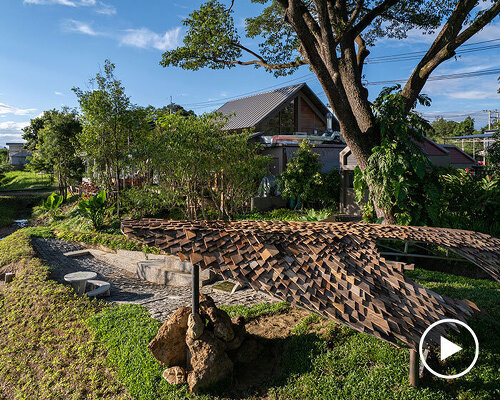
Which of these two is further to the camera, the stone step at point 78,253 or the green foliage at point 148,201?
the green foliage at point 148,201

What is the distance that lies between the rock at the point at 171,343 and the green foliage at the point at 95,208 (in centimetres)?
1039

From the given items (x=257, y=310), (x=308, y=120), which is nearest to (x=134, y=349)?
(x=257, y=310)

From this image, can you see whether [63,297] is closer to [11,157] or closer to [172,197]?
[172,197]

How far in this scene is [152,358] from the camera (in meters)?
5.07

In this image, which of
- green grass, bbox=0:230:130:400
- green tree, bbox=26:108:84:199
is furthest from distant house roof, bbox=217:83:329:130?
green grass, bbox=0:230:130:400

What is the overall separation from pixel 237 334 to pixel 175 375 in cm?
101

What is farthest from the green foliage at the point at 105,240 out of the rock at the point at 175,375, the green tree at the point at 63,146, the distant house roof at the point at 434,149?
the distant house roof at the point at 434,149

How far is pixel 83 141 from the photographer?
14805 millimetres

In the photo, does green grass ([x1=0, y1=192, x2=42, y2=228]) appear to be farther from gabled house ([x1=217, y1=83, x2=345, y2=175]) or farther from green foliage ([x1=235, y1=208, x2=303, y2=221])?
green foliage ([x1=235, y1=208, x2=303, y2=221])

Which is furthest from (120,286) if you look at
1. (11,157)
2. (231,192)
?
(11,157)

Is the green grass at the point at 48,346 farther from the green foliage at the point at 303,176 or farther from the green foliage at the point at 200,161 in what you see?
the green foliage at the point at 303,176

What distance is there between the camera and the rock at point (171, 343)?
468 centimetres

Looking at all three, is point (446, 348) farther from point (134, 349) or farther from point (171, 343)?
point (134, 349)

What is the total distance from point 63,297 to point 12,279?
315 centimetres
